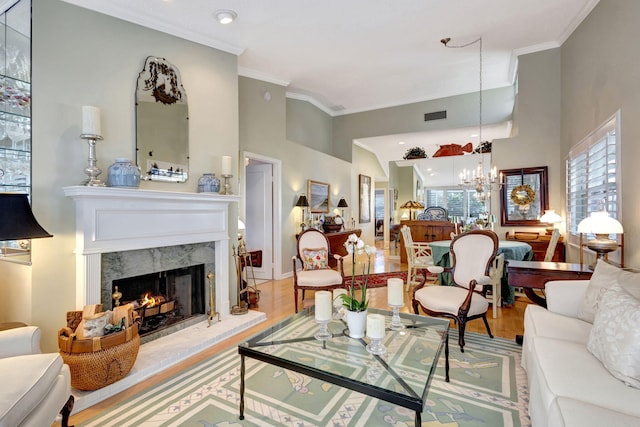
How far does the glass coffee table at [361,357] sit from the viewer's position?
58.8 inches

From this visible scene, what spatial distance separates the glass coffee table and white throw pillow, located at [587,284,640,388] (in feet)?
2.52

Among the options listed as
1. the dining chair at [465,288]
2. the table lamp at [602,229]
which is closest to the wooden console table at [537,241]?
the dining chair at [465,288]

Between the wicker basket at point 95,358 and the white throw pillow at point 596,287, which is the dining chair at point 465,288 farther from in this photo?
the wicker basket at point 95,358

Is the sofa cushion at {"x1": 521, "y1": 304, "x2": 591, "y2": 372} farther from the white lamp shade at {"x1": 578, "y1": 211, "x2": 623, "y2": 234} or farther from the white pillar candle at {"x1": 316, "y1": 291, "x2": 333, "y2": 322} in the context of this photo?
the white pillar candle at {"x1": 316, "y1": 291, "x2": 333, "y2": 322}

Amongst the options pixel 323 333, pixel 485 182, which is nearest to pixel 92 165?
pixel 323 333

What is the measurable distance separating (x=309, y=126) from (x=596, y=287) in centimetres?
580

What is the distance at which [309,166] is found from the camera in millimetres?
6375

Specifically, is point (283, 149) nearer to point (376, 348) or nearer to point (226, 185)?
Result: point (226, 185)

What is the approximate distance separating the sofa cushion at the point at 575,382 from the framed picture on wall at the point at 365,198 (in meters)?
6.87

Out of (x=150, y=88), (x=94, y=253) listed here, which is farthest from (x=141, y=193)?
(x=150, y=88)

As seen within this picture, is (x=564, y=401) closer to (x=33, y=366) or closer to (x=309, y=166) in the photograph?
(x=33, y=366)

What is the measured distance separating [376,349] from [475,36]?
4.22 metres

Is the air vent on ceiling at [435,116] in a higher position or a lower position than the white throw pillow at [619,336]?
higher

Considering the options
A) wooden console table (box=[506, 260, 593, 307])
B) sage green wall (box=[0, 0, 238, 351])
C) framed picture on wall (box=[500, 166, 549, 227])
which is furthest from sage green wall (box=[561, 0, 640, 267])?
sage green wall (box=[0, 0, 238, 351])
